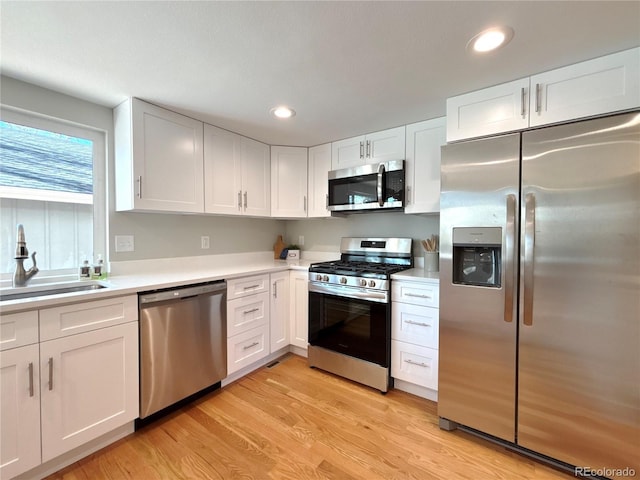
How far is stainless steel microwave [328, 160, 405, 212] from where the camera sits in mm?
2385

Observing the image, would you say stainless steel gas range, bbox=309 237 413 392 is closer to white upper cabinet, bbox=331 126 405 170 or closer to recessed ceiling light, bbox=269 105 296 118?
white upper cabinet, bbox=331 126 405 170

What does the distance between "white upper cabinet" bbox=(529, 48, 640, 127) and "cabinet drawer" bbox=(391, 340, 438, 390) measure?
64.9 inches

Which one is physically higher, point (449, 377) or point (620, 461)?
point (449, 377)

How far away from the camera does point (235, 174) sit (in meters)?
2.61

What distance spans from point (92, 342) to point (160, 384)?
1.71 ft

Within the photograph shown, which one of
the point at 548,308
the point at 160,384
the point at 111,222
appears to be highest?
the point at 111,222

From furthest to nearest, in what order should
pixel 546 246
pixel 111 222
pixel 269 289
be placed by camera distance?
pixel 269 289 → pixel 111 222 → pixel 546 246

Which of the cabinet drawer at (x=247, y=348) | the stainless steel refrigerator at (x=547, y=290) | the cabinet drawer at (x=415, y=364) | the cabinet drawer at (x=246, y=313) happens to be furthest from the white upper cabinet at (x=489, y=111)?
the cabinet drawer at (x=247, y=348)

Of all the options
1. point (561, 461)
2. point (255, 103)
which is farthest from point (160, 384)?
point (561, 461)

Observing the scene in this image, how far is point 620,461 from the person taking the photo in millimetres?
1328

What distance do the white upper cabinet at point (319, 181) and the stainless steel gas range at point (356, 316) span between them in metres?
0.64

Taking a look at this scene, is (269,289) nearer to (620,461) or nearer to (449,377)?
(449,377)

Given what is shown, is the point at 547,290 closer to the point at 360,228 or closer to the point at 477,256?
the point at 477,256

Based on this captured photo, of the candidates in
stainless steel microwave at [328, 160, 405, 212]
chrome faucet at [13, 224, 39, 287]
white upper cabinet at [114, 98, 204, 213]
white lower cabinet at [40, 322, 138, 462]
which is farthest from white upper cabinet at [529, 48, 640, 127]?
chrome faucet at [13, 224, 39, 287]
